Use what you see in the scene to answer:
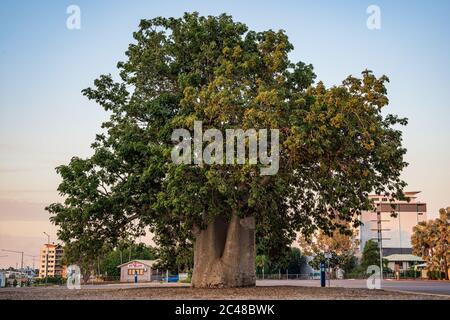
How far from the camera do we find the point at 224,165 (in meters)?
25.3

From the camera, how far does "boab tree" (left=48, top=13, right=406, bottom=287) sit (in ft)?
83.1

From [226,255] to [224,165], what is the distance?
774cm

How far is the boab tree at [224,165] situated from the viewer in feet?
83.1

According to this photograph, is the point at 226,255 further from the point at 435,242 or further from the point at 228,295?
the point at 435,242

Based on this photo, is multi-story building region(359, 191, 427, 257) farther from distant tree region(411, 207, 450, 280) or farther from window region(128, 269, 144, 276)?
window region(128, 269, 144, 276)

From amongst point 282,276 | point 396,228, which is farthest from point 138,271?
point 396,228

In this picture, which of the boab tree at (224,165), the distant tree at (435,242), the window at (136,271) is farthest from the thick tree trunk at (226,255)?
the window at (136,271)

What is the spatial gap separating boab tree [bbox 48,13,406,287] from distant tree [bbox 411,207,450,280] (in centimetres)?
4411

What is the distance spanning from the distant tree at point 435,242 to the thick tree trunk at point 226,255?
47.0m

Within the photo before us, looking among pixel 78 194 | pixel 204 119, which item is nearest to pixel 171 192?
pixel 204 119

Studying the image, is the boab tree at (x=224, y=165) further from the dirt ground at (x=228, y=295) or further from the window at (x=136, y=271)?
the window at (x=136, y=271)

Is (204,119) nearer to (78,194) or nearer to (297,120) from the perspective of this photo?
(297,120)
